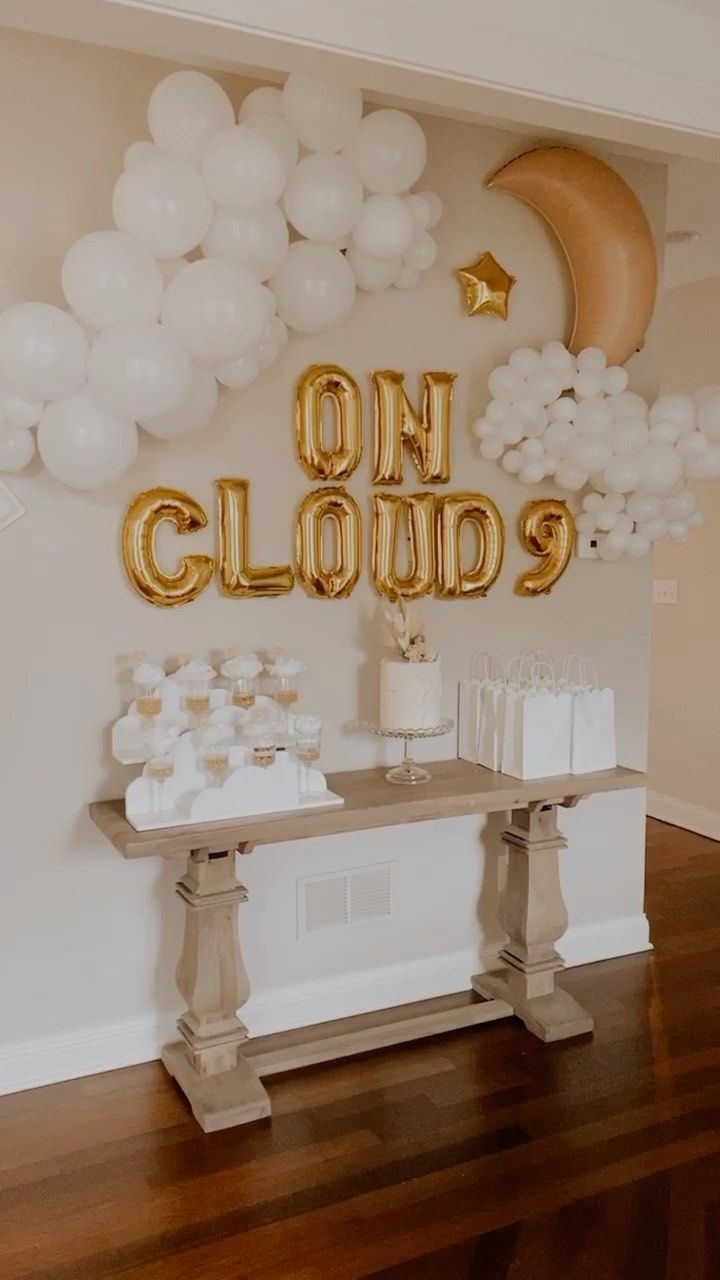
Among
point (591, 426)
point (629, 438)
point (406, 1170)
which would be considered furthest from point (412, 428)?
point (406, 1170)

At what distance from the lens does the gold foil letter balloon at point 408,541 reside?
2904mm

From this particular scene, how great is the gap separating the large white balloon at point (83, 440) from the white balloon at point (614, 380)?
1372mm

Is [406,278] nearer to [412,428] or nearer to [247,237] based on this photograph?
[412,428]

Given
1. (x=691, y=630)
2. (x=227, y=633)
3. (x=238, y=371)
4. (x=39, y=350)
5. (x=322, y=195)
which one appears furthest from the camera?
(x=691, y=630)

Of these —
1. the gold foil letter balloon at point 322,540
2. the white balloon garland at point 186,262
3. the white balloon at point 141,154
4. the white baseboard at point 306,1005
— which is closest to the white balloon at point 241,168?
the white balloon garland at point 186,262

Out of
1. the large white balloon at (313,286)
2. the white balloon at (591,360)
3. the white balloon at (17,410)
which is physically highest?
the large white balloon at (313,286)

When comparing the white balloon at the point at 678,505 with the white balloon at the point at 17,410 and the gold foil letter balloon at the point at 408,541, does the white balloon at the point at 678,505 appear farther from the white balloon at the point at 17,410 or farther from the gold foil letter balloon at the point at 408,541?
the white balloon at the point at 17,410

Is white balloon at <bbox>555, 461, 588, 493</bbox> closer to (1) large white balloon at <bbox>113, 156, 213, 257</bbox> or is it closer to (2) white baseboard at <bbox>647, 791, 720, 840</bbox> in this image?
(1) large white balloon at <bbox>113, 156, 213, 257</bbox>

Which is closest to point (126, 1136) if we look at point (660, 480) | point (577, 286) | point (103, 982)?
point (103, 982)

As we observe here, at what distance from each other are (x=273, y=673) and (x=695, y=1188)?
152cm

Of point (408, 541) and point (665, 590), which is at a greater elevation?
point (408, 541)

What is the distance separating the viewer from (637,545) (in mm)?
3164

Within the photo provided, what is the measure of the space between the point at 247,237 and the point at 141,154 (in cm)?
30

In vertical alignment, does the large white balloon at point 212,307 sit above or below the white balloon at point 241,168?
below
